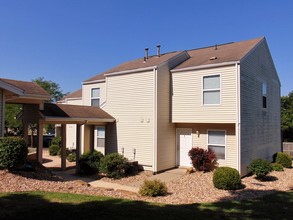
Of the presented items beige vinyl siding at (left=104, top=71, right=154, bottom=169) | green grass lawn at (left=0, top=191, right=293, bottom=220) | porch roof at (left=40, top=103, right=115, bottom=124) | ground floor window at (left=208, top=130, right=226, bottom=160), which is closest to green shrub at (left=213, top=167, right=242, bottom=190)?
green grass lawn at (left=0, top=191, right=293, bottom=220)

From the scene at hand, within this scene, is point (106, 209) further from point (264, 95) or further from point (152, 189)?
point (264, 95)

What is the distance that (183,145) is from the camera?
16219 mm

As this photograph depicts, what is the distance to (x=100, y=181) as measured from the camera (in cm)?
1373

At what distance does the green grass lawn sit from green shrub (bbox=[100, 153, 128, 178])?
5952 mm

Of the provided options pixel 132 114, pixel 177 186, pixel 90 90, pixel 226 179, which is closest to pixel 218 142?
pixel 226 179

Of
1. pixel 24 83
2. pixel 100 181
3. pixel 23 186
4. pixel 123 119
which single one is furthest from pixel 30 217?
pixel 123 119

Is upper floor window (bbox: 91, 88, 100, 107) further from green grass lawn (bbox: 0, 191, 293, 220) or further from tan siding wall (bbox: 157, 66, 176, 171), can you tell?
green grass lawn (bbox: 0, 191, 293, 220)

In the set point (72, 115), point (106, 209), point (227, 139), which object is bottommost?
point (106, 209)

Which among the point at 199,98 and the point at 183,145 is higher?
the point at 199,98

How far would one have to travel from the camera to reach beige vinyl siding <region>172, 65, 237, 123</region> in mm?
13805

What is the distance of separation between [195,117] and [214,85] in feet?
6.95

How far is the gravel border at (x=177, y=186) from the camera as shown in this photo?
9.23m

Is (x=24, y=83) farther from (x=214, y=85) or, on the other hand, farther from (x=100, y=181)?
(x=214, y=85)

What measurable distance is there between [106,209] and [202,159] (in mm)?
8643
